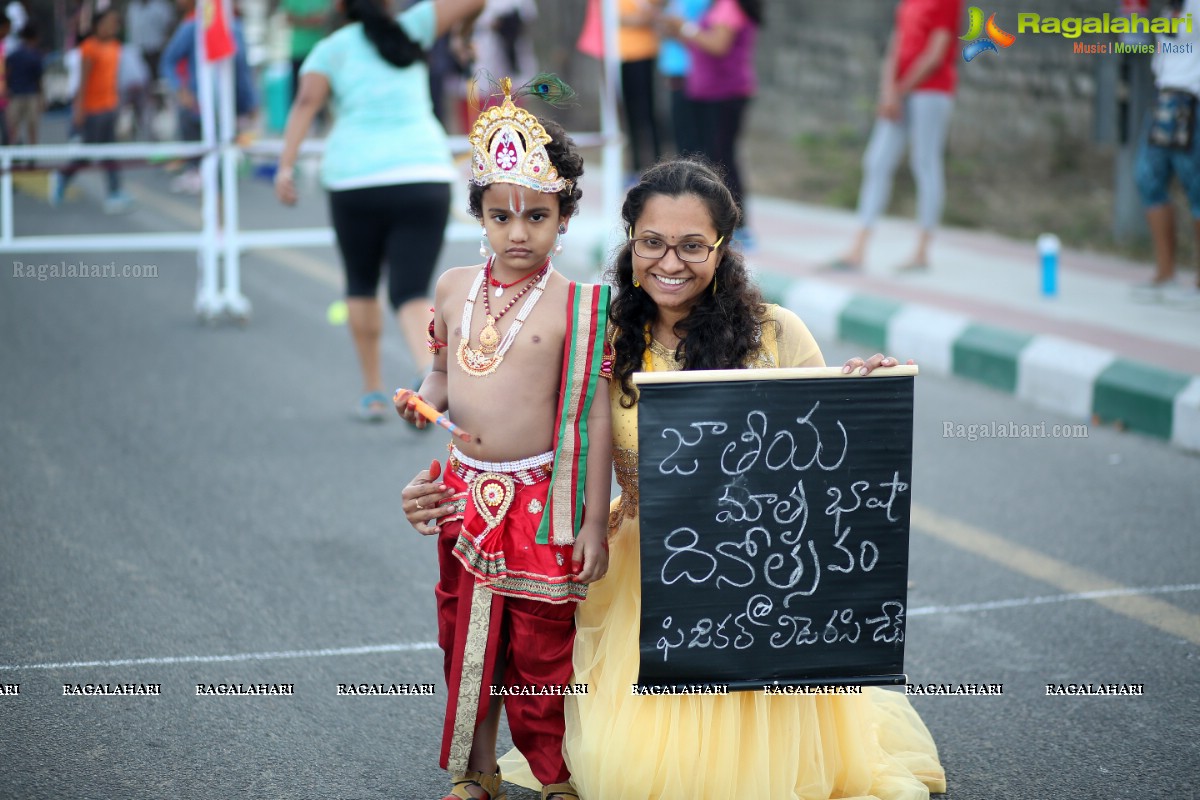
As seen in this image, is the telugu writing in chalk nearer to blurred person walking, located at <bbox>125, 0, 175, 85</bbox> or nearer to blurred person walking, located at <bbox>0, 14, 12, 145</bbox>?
blurred person walking, located at <bbox>0, 14, 12, 145</bbox>

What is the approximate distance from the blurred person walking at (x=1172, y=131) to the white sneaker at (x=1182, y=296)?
0.07m

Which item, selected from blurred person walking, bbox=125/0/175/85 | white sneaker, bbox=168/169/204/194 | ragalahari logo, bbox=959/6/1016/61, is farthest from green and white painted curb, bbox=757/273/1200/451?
blurred person walking, bbox=125/0/175/85

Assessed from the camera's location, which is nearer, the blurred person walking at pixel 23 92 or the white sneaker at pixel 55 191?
the white sneaker at pixel 55 191

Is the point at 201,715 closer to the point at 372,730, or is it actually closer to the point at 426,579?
the point at 372,730

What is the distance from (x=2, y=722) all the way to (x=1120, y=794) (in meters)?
2.79

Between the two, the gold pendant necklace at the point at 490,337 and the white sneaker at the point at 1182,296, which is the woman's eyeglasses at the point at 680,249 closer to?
the gold pendant necklace at the point at 490,337

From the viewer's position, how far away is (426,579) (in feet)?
15.4

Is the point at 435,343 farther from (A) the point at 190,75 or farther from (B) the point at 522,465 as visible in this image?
(A) the point at 190,75

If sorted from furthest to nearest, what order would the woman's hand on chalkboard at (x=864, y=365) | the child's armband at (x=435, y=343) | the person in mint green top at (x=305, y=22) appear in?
the person in mint green top at (x=305, y=22)
the child's armband at (x=435, y=343)
the woman's hand on chalkboard at (x=864, y=365)

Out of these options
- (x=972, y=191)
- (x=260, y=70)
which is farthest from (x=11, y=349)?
(x=260, y=70)

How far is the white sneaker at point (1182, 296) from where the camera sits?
26.3 feet

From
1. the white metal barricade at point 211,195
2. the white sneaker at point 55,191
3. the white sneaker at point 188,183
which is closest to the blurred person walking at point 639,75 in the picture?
the white metal barricade at point 211,195

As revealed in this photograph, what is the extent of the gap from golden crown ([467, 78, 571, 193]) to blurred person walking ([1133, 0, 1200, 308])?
5512mm

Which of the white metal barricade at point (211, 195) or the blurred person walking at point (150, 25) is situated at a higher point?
the blurred person walking at point (150, 25)
